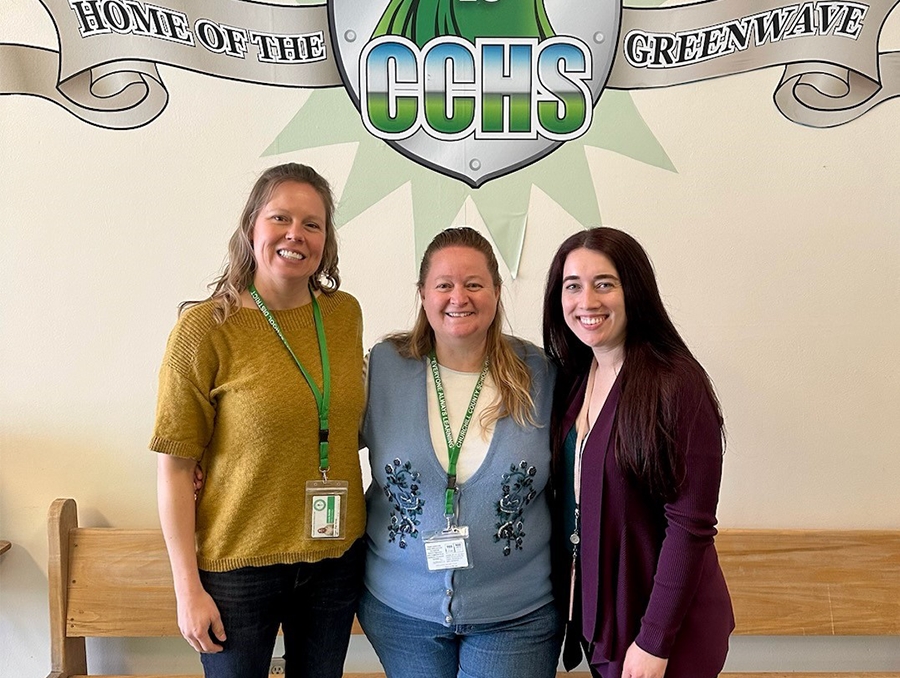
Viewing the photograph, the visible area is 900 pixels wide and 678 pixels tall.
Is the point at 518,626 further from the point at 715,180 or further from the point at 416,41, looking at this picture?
the point at 416,41

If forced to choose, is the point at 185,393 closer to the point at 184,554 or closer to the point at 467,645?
the point at 184,554

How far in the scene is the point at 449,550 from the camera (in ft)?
4.49

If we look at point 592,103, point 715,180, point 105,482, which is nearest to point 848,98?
point 715,180

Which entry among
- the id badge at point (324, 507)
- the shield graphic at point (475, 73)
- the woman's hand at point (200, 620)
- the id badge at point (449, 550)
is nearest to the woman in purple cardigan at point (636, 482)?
the id badge at point (449, 550)

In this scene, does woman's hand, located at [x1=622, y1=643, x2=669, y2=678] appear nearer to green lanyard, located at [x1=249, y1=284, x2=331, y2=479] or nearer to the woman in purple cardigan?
the woman in purple cardigan

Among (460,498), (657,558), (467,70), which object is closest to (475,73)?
(467,70)

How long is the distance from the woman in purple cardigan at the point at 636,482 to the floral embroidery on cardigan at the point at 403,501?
0.93ft

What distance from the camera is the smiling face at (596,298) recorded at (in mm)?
1351

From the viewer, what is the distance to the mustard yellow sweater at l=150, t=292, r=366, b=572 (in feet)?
4.28

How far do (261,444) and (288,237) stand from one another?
14.8 inches

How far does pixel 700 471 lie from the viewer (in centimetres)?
126

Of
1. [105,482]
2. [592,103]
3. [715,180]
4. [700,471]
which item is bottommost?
[105,482]

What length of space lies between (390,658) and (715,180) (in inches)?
60.2

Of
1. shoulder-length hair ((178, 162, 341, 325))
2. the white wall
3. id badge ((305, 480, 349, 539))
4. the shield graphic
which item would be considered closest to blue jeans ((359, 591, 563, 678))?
id badge ((305, 480, 349, 539))
